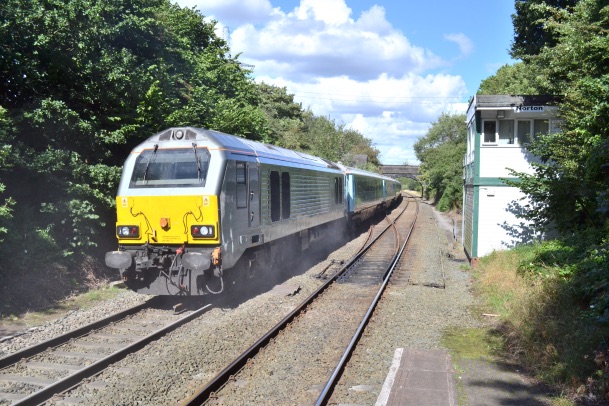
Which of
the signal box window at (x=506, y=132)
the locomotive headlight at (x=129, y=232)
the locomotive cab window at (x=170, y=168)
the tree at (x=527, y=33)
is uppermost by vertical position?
the tree at (x=527, y=33)

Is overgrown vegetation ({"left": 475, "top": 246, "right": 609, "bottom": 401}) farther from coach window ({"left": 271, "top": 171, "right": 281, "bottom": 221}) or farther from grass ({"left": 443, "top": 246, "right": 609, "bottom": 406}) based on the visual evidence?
coach window ({"left": 271, "top": 171, "right": 281, "bottom": 221})

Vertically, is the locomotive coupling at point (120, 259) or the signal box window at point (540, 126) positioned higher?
the signal box window at point (540, 126)

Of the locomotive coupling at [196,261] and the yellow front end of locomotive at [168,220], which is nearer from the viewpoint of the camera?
the locomotive coupling at [196,261]

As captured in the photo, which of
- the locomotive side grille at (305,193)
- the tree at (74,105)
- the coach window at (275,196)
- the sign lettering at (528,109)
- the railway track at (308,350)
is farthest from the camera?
the sign lettering at (528,109)

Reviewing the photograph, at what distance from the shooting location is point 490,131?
14938mm

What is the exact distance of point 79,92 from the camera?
1188cm

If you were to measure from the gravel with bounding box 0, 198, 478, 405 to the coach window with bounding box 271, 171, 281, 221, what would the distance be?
1604mm

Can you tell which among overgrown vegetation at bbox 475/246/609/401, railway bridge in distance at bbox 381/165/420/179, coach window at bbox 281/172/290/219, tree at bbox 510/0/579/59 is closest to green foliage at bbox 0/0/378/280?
coach window at bbox 281/172/290/219

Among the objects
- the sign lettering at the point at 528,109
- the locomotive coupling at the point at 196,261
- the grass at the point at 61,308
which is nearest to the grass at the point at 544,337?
the locomotive coupling at the point at 196,261

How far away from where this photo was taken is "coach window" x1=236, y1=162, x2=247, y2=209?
9992 mm

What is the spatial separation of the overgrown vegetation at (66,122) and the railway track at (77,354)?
2.33 metres

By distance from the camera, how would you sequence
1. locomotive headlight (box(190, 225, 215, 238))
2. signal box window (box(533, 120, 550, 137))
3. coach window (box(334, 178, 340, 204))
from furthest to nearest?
coach window (box(334, 178, 340, 204)), signal box window (box(533, 120, 550, 137)), locomotive headlight (box(190, 225, 215, 238))

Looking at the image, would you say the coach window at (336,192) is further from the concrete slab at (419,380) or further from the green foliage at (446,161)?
the green foliage at (446,161)

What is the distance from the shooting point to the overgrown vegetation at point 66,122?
10.2 m
